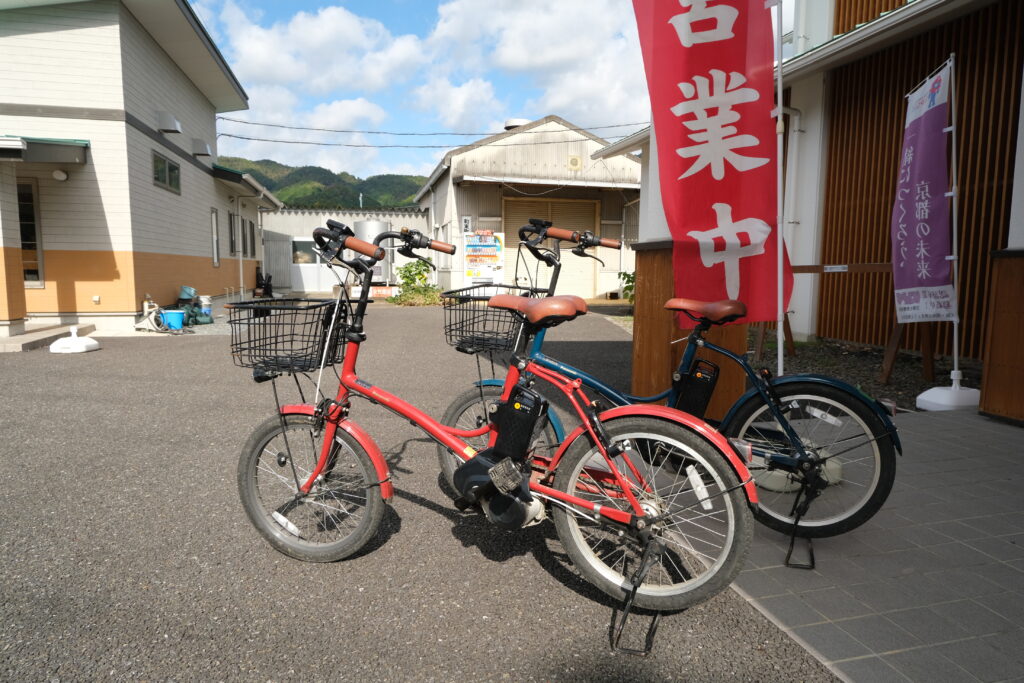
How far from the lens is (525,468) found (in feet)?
8.65

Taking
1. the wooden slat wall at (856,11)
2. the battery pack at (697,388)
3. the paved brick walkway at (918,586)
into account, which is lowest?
the paved brick walkway at (918,586)

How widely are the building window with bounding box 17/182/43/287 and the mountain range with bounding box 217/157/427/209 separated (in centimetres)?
5581

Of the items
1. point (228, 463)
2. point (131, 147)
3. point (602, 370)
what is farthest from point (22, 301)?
point (602, 370)

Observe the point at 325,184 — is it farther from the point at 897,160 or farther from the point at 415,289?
the point at 897,160

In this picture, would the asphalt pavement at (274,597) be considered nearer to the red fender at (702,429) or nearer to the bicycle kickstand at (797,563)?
the bicycle kickstand at (797,563)

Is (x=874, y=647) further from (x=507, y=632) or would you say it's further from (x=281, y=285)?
(x=281, y=285)

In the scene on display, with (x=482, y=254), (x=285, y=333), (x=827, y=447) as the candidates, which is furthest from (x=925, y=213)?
(x=482, y=254)

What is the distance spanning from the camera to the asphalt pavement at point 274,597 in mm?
2131

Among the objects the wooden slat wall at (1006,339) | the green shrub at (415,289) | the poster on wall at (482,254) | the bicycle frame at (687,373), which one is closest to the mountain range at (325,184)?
the green shrub at (415,289)

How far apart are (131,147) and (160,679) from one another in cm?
1164

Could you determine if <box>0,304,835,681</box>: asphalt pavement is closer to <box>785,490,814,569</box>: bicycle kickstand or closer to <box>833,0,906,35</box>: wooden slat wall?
<box>785,490,814,569</box>: bicycle kickstand

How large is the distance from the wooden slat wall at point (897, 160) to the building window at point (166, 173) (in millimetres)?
12333

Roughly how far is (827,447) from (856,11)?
8.53m

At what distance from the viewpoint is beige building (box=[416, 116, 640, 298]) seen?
61.5 ft
